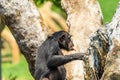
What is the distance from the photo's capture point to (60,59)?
394 inches

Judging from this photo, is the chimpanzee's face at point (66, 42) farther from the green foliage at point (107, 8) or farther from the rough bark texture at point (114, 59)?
the rough bark texture at point (114, 59)

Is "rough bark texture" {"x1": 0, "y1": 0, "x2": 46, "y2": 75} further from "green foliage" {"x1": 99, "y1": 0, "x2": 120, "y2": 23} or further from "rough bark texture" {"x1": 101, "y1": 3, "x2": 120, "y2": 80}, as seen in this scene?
"rough bark texture" {"x1": 101, "y1": 3, "x2": 120, "y2": 80}

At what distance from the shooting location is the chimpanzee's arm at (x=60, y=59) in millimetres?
9734

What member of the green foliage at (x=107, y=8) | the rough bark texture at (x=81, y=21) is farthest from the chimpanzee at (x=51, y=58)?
the green foliage at (x=107, y=8)

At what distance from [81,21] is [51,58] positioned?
108 centimetres

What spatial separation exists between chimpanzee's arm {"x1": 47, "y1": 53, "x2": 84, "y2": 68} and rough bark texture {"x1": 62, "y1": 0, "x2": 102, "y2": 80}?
1.23ft

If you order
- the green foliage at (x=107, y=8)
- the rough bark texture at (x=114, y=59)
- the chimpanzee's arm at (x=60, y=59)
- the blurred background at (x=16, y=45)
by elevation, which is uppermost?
the rough bark texture at (x=114, y=59)

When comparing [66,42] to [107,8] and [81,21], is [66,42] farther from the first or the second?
[107,8]

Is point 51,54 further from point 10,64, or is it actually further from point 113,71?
point 10,64

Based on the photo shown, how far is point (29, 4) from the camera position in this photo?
408 inches

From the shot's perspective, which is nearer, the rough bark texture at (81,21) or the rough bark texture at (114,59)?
the rough bark texture at (114,59)

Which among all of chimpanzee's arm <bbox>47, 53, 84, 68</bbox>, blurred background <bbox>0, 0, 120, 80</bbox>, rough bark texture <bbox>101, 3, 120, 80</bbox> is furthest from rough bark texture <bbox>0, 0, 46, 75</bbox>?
blurred background <bbox>0, 0, 120, 80</bbox>

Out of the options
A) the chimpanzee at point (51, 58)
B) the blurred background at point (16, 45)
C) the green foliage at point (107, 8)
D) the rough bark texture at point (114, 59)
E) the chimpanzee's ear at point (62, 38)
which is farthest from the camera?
the blurred background at point (16, 45)

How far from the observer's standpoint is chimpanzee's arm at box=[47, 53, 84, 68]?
9.73 meters
